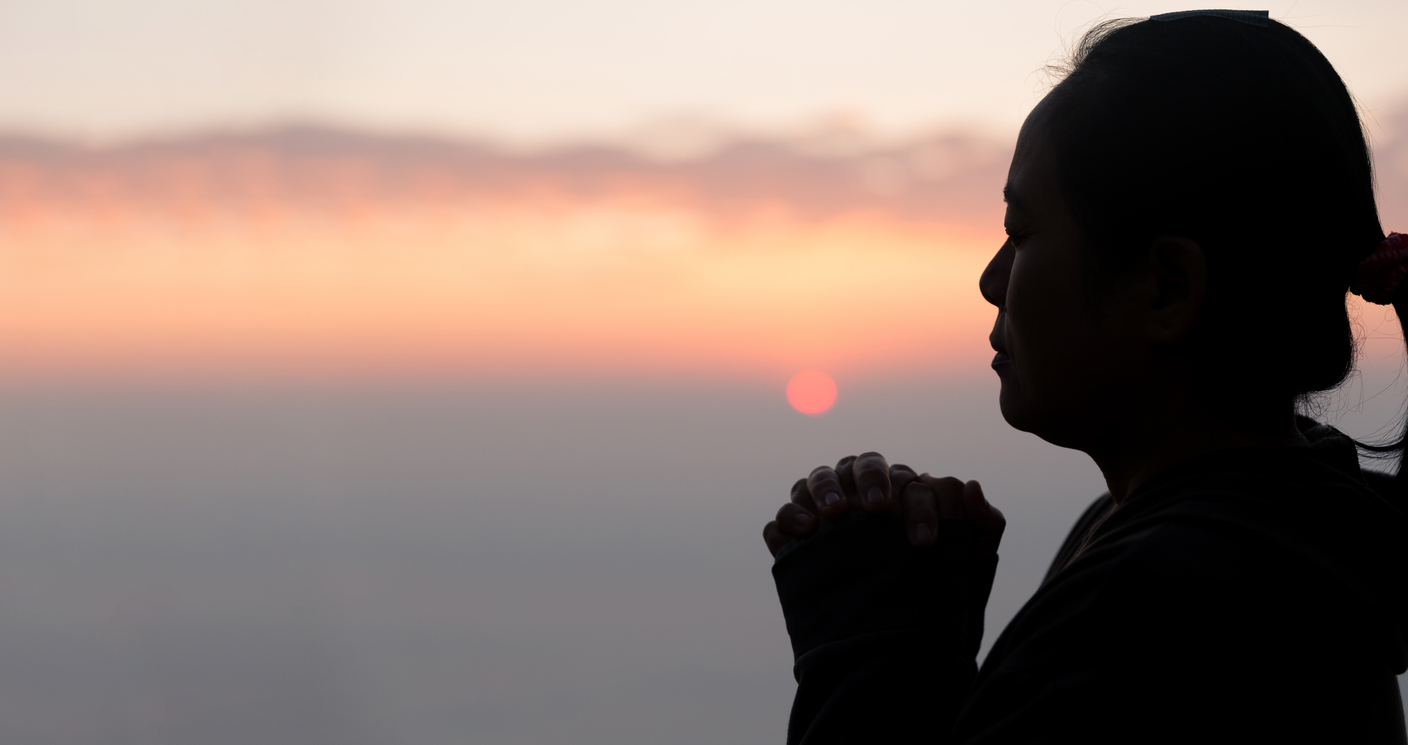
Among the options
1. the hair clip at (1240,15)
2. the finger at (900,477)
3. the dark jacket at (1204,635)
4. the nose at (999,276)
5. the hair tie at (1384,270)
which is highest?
the hair clip at (1240,15)

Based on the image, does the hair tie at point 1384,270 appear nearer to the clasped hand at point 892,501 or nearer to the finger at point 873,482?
the clasped hand at point 892,501

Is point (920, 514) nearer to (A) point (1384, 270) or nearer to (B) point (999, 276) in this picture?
(B) point (999, 276)

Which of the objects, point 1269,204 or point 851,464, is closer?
point 1269,204

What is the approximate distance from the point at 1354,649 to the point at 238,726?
116 meters

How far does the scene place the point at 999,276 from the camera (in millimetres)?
1456

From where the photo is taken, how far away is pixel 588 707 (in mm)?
98125

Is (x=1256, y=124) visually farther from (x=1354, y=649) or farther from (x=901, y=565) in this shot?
(x=901, y=565)

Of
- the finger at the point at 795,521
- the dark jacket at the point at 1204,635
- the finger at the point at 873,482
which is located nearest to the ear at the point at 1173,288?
the dark jacket at the point at 1204,635

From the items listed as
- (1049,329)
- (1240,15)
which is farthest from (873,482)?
(1240,15)

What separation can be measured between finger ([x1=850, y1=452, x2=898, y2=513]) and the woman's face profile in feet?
0.72

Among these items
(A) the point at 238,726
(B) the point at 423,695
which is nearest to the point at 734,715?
(B) the point at 423,695

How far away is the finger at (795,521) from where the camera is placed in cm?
151

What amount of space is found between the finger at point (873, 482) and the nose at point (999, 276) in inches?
12.8

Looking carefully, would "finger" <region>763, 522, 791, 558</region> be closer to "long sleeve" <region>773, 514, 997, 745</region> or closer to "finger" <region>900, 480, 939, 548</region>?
"long sleeve" <region>773, 514, 997, 745</region>
